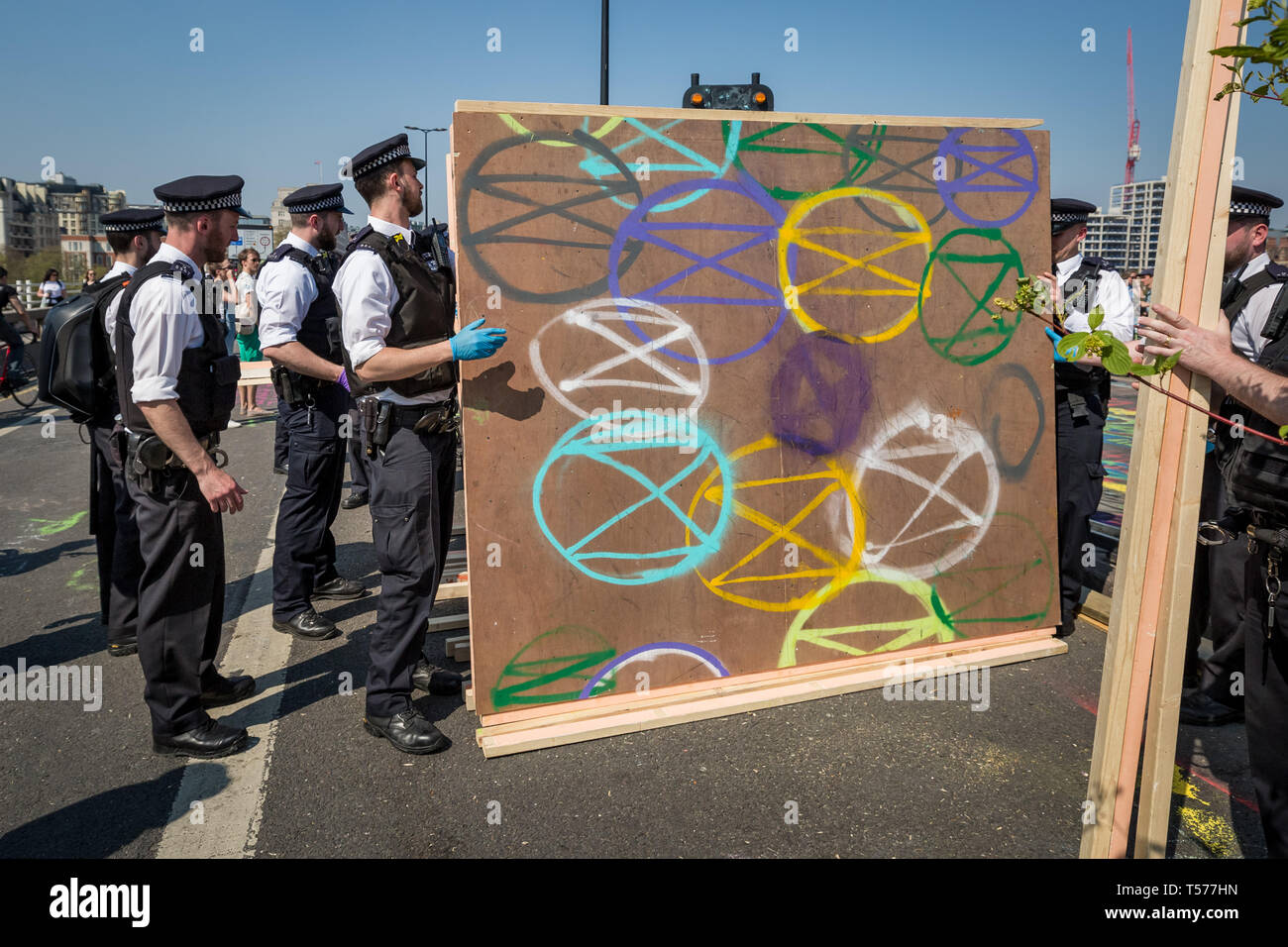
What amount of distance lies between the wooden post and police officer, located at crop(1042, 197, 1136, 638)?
7.31ft

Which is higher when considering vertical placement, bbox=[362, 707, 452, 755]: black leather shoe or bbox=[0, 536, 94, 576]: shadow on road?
bbox=[362, 707, 452, 755]: black leather shoe

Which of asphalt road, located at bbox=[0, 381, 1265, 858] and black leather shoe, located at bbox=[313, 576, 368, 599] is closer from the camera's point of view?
asphalt road, located at bbox=[0, 381, 1265, 858]

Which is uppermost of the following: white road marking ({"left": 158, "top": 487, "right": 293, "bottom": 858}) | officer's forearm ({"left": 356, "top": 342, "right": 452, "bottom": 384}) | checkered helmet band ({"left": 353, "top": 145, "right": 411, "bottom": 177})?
checkered helmet band ({"left": 353, "top": 145, "right": 411, "bottom": 177})

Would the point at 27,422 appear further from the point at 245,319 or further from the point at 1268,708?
the point at 1268,708

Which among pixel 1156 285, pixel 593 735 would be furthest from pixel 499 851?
pixel 1156 285

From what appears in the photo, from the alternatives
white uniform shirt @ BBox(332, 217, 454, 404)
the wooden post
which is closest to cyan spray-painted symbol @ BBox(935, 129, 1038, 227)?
the wooden post

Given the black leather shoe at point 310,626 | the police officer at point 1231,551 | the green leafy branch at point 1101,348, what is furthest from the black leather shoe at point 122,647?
the police officer at point 1231,551

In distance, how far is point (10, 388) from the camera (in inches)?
515

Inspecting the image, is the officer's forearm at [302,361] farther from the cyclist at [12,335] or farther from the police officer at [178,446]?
the cyclist at [12,335]

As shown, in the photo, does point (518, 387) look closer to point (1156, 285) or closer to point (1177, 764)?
point (1156, 285)

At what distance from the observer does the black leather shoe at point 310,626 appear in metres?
4.69

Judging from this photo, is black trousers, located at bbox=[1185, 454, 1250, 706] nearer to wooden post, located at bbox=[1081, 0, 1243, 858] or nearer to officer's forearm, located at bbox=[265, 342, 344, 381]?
wooden post, located at bbox=[1081, 0, 1243, 858]

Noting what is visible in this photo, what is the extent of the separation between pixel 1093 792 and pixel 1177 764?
1.33m

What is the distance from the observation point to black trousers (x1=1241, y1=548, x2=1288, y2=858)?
7.78ft
